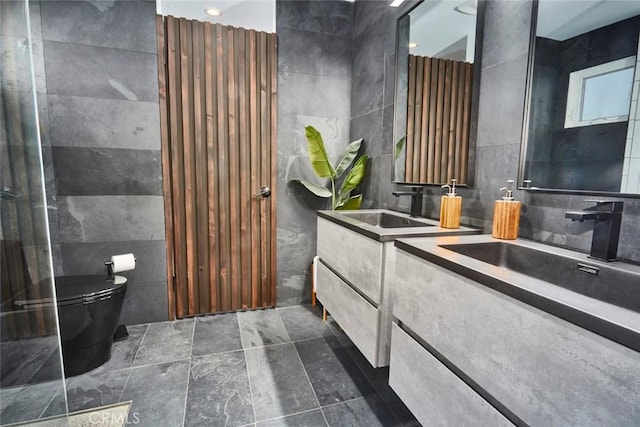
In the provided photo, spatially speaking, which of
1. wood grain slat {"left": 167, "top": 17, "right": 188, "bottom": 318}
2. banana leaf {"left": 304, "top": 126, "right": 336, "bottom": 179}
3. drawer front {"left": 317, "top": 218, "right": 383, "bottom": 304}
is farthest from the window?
wood grain slat {"left": 167, "top": 17, "right": 188, "bottom": 318}

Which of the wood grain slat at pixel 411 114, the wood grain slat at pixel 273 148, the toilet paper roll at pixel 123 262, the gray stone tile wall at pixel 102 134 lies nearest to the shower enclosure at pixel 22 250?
the toilet paper roll at pixel 123 262

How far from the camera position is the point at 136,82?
2.23m

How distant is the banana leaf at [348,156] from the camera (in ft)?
8.39

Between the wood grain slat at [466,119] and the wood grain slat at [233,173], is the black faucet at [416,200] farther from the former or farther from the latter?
the wood grain slat at [233,173]

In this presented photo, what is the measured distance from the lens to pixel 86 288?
1.90 meters

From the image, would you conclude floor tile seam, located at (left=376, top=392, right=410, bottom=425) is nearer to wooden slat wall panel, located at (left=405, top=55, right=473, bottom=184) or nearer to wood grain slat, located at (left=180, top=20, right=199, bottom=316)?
wooden slat wall panel, located at (left=405, top=55, right=473, bottom=184)

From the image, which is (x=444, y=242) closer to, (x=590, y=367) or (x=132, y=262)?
(x=590, y=367)

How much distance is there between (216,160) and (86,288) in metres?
1.21

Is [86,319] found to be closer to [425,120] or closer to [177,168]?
[177,168]

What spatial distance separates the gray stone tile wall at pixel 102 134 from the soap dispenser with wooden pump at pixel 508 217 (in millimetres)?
2233

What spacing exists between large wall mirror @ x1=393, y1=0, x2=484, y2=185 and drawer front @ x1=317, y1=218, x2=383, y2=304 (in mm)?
610

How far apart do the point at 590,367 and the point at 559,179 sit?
79cm

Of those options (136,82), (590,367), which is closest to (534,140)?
(590,367)

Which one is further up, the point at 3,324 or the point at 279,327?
the point at 3,324
